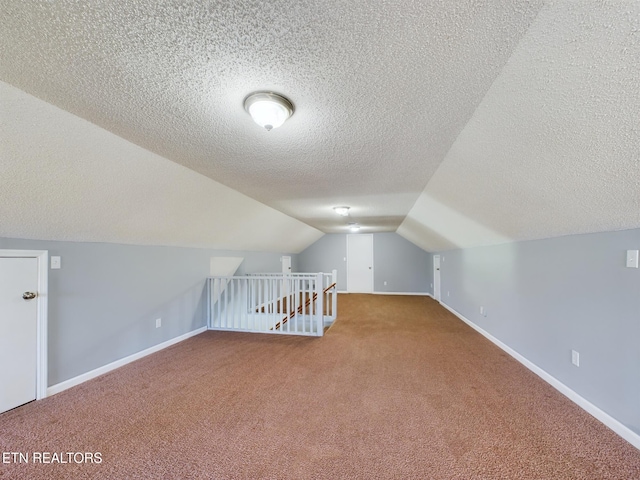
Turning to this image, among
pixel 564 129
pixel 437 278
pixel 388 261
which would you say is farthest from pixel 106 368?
pixel 388 261

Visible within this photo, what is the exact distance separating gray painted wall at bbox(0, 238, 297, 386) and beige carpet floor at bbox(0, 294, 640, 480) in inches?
11.2

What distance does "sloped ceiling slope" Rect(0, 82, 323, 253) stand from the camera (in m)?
1.60

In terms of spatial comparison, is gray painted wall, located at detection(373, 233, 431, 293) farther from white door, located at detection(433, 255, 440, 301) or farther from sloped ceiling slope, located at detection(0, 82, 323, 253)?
sloped ceiling slope, located at detection(0, 82, 323, 253)

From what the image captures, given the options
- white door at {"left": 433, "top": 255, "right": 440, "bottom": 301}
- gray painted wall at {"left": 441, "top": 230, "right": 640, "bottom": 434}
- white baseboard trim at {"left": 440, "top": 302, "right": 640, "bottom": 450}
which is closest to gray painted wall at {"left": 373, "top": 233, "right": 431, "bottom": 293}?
white door at {"left": 433, "top": 255, "right": 440, "bottom": 301}

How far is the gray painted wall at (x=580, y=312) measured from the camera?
70.9 inches

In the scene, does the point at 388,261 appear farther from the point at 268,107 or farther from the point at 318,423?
the point at 268,107

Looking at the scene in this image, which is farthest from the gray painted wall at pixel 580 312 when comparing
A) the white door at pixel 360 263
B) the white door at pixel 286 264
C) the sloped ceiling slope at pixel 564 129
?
the white door at pixel 286 264

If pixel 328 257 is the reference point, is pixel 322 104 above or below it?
above

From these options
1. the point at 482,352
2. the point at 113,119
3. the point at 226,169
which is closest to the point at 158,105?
the point at 113,119

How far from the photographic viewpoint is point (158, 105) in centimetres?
155

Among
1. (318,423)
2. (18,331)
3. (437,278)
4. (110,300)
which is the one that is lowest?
(318,423)

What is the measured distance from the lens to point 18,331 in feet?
7.22

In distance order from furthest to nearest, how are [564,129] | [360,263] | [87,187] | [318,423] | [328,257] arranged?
[328,257] < [360,263] < [87,187] < [318,423] < [564,129]

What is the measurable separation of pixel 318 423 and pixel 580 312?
2.28m
